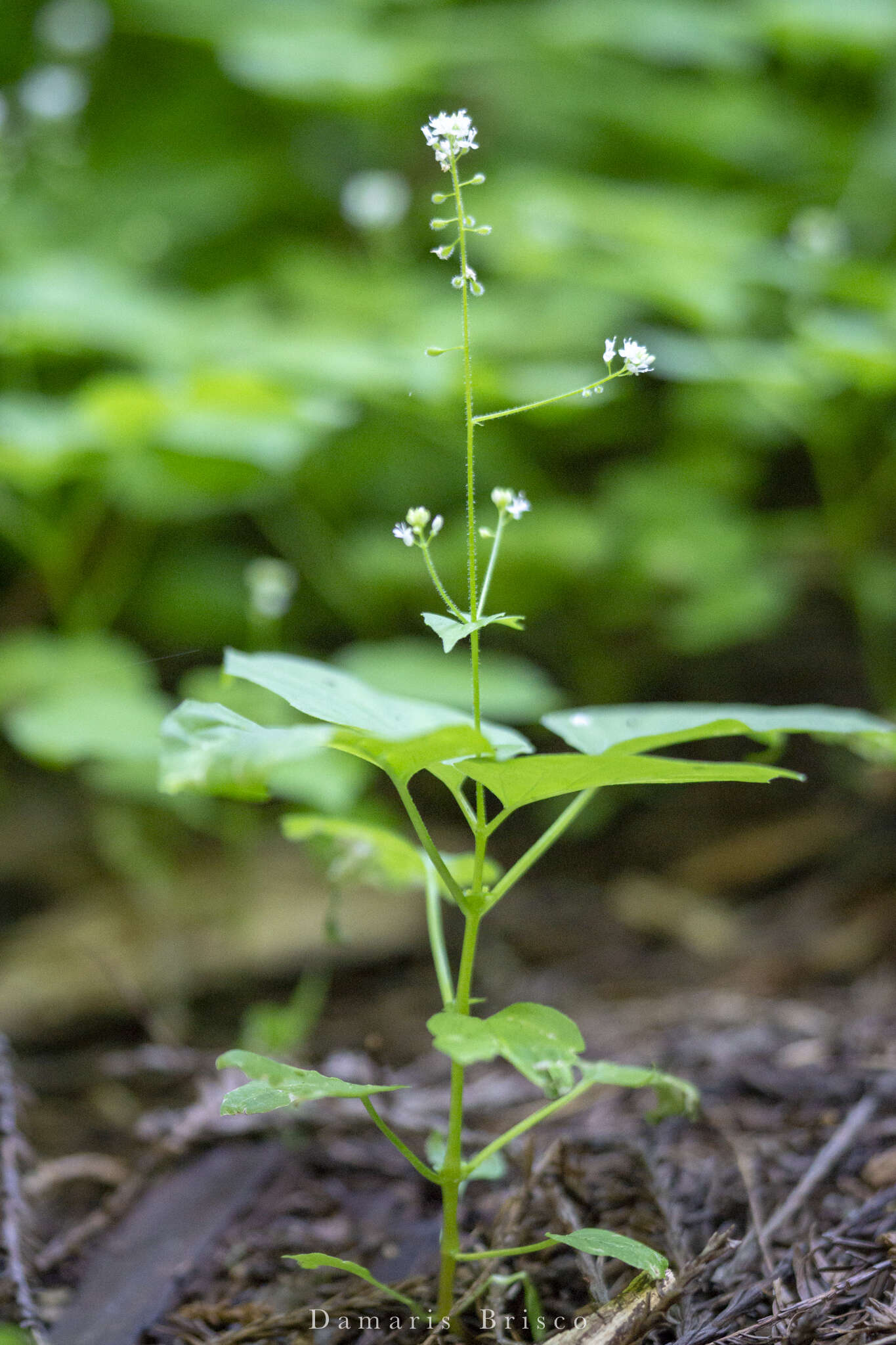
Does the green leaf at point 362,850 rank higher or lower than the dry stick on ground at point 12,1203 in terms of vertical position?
higher

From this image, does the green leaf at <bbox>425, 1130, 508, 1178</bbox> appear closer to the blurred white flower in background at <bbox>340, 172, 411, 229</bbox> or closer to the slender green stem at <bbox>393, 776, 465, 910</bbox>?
the slender green stem at <bbox>393, 776, 465, 910</bbox>

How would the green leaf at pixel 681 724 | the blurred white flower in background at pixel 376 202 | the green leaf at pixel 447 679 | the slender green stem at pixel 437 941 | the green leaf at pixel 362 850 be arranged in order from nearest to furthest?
the green leaf at pixel 681 724 < the slender green stem at pixel 437 941 < the green leaf at pixel 362 850 < the green leaf at pixel 447 679 < the blurred white flower in background at pixel 376 202

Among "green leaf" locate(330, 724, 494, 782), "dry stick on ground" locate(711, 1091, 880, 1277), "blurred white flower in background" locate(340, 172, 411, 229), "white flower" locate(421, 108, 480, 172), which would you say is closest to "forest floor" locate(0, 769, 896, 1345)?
"dry stick on ground" locate(711, 1091, 880, 1277)

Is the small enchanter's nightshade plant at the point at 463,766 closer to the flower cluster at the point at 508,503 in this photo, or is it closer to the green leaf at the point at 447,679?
the flower cluster at the point at 508,503

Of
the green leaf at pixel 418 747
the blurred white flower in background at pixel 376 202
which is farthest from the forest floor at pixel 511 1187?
the blurred white flower in background at pixel 376 202

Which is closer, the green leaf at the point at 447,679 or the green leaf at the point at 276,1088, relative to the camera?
the green leaf at the point at 276,1088

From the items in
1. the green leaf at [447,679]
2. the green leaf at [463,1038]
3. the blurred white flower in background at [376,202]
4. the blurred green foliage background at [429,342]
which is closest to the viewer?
the green leaf at [463,1038]
